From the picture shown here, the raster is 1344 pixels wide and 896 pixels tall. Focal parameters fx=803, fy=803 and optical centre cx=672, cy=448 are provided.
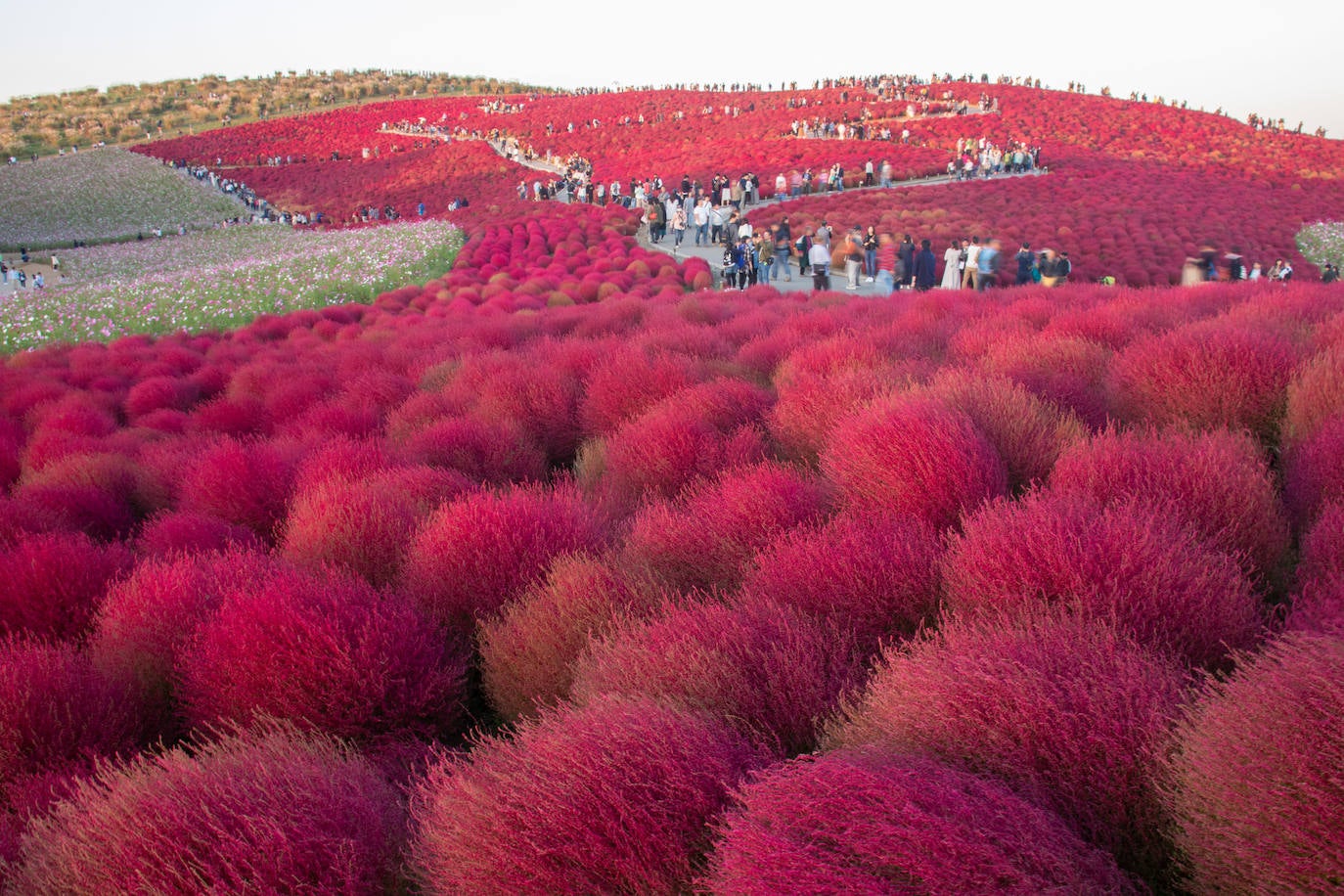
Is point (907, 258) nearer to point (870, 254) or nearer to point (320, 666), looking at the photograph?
point (870, 254)

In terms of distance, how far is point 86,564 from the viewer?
417cm

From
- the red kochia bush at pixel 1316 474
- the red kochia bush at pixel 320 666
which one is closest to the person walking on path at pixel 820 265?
the red kochia bush at pixel 1316 474

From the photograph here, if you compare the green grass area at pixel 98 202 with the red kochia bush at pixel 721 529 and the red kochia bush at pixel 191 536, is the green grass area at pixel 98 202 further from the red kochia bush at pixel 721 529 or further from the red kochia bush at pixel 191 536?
the red kochia bush at pixel 721 529

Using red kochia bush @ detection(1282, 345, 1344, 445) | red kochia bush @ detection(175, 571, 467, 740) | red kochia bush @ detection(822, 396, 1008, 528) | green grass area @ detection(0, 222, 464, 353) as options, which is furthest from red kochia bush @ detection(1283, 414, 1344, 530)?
green grass area @ detection(0, 222, 464, 353)

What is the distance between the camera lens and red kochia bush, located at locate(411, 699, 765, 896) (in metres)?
1.79

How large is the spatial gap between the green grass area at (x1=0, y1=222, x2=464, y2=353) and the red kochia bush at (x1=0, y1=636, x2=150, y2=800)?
1409 cm

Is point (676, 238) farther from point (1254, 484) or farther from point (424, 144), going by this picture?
point (424, 144)

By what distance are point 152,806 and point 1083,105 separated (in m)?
56.2

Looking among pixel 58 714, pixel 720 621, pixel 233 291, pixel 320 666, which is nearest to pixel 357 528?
pixel 320 666

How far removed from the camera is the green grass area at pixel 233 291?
15484 millimetres

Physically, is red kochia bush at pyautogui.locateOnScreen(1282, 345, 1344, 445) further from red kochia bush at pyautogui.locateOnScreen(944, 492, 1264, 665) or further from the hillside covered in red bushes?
red kochia bush at pyautogui.locateOnScreen(944, 492, 1264, 665)

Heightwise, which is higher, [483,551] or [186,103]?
[186,103]

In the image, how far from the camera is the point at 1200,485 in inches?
Result: 121

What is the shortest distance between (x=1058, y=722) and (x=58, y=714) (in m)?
3.39
